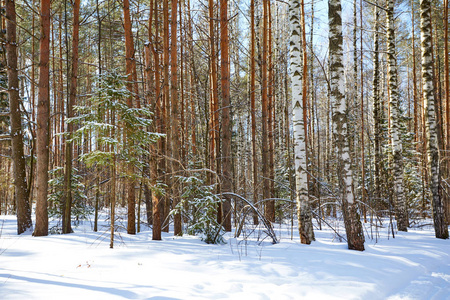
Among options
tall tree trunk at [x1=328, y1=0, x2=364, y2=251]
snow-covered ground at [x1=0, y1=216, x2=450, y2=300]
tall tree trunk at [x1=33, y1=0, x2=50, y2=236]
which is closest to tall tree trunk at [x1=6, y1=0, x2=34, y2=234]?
tall tree trunk at [x1=33, y1=0, x2=50, y2=236]

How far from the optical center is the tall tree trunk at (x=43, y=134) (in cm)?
749

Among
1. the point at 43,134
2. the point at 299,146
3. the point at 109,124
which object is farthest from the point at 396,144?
the point at 43,134

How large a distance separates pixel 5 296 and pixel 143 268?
1682mm

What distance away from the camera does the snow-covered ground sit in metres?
3.36

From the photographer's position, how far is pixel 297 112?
6.46 meters

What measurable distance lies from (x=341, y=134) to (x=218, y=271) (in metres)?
3.77

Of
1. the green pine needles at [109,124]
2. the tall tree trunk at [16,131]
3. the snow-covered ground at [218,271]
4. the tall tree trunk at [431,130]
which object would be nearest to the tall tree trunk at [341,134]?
the snow-covered ground at [218,271]

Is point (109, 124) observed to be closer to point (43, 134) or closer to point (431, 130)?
point (43, 134)

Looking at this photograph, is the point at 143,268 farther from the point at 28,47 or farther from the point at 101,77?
the point at 28,47

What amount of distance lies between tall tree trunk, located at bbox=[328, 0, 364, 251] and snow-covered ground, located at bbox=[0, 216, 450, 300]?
447mm

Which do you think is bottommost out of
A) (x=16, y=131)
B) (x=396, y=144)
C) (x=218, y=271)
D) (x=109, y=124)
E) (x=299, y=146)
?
(x=218, y=271)

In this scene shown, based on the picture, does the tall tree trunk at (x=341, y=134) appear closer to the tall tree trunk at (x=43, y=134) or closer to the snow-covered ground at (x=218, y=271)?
the snow-covered ground at (x=218, y=271)

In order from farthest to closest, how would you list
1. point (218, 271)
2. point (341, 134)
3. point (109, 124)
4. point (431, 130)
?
1. point (431, 130)
2. point (341, 134)
3. point (109, 124)
4. point (218, 271)

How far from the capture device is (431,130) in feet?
25.5
